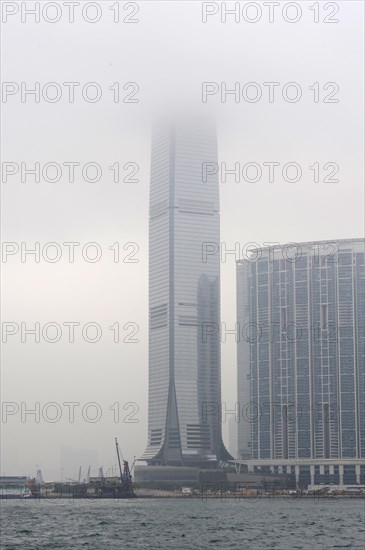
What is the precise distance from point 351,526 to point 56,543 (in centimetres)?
3928

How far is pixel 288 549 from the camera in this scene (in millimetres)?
83062

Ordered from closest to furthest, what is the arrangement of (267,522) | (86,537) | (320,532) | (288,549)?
(288,549)
(86,537)
(320,532)
(267,522)

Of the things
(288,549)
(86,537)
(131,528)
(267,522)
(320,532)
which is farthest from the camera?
(267,522)

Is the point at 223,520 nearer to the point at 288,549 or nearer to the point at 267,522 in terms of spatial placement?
the point at 267,522

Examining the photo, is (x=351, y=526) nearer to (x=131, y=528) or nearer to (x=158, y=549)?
(x=131, y=528)

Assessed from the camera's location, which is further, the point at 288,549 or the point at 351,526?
the point at 351,526

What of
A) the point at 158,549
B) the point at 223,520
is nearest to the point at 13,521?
the point at 223,520

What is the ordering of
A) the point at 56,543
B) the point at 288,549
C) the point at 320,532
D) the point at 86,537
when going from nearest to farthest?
the point at 288,549, the point at 56,543, the point at 86,537, the point at 320,532

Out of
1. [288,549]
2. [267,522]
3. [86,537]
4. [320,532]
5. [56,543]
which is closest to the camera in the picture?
[288,549]

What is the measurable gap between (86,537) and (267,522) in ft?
116

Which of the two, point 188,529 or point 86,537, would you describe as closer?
point 86,537

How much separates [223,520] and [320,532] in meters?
29.4

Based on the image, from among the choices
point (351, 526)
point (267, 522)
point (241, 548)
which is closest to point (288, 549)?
point (241, 548)

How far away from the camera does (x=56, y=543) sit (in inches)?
3492
